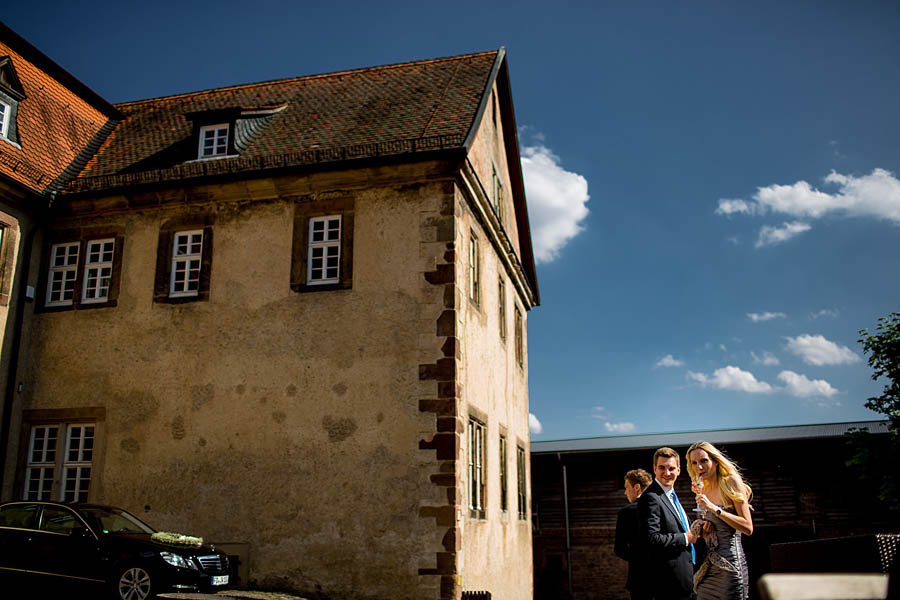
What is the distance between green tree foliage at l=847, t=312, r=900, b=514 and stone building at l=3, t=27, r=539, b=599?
15.7m

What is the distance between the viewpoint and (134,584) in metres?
11.5

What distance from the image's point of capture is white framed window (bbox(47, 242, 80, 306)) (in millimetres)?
17344

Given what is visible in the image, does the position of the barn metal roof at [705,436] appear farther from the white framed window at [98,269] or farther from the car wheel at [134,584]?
the car wheel at [134,584]

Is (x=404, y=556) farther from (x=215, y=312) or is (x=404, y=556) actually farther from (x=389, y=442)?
(x=215, y=312)

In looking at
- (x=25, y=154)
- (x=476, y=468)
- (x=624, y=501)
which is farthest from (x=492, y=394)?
(x=624, y=501)

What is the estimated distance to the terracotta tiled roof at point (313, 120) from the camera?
16219 millimetres

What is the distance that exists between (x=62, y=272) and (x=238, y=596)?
8660mm

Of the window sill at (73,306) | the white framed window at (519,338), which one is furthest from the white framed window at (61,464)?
the white framed window at (519,338)

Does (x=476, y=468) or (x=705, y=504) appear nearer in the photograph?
(x=705, y=504)

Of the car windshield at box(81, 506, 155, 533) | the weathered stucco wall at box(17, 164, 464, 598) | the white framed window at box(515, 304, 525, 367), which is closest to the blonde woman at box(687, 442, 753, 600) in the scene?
the weathered stucco wall at box(17, 164, 464, 598)

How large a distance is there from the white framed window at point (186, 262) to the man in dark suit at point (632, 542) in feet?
33.1

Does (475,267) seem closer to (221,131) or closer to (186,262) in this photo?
(186,262)

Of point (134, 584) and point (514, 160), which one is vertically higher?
point (514, 160)

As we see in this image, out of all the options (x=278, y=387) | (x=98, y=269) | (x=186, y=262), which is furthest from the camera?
(x=98, y=269)
